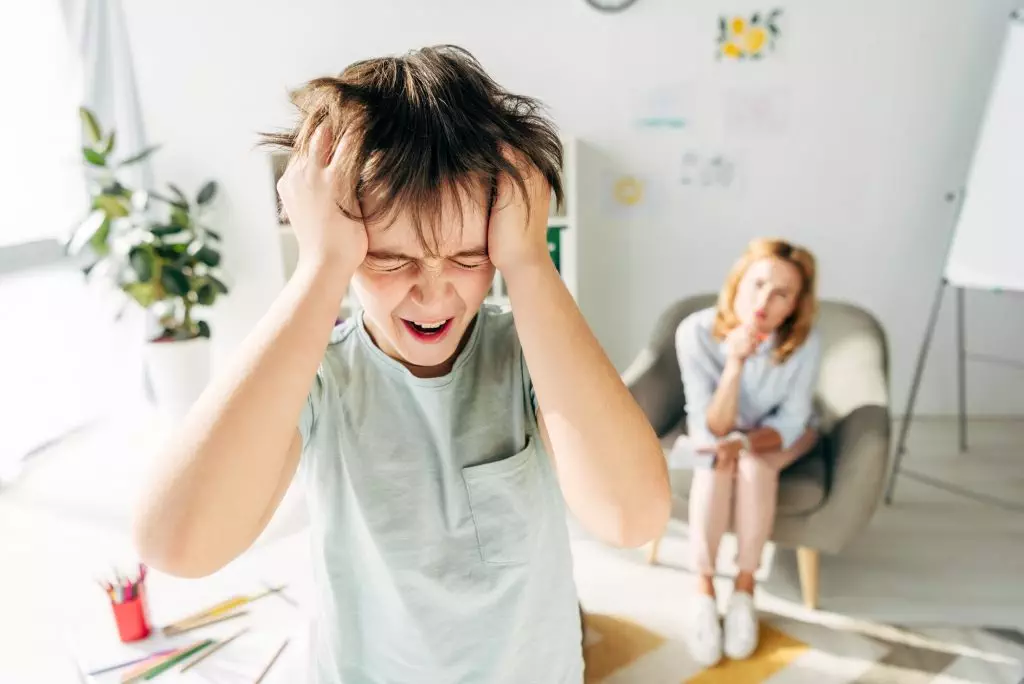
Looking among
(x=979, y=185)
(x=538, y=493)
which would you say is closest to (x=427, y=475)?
(x=538, y=493)

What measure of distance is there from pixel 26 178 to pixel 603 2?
2322 millimetres

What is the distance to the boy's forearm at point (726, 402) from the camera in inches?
71.7

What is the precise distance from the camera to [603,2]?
2.63 metres

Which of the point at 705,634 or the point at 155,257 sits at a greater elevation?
the point at 155,257

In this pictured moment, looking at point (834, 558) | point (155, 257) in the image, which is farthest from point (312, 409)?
point (155, 257)

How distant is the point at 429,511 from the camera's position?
693 millimetres

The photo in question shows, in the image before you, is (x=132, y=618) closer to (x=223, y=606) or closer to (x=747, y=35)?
(x=223, y=606)

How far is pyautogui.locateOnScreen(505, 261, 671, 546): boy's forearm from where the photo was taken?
1.84 ft

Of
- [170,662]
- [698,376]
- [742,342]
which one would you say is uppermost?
[742,342]

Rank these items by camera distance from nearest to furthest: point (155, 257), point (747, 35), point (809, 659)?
point (809, 659) → point (155, 257) → point (747, 35)

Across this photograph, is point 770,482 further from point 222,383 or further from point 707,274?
point 222,383

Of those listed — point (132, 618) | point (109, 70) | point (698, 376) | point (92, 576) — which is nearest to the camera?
point (132, 618)

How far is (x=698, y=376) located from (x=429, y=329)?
1397 mm

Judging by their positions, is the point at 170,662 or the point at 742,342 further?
the point at 742,342
